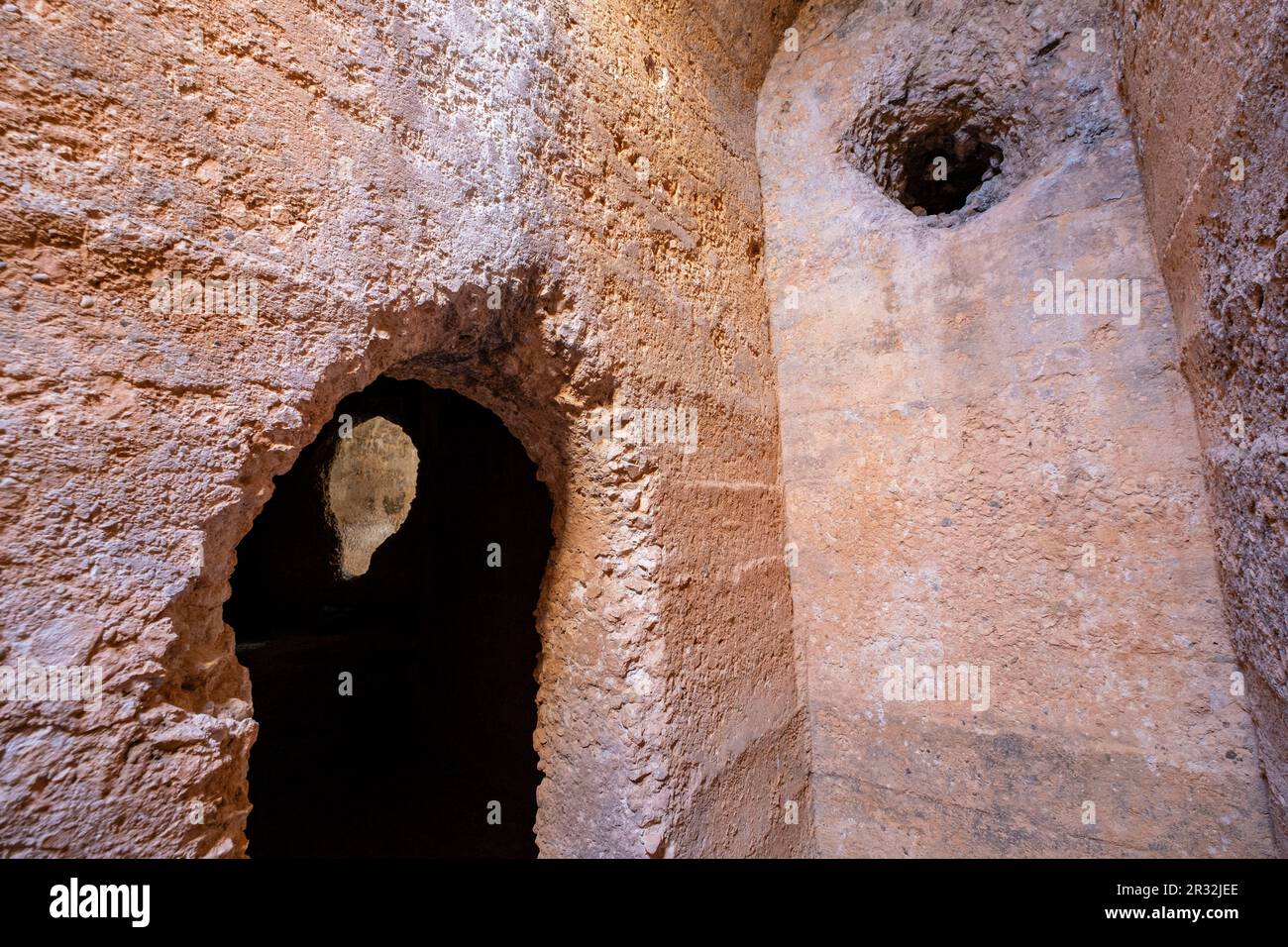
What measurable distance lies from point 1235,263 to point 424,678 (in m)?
5.33

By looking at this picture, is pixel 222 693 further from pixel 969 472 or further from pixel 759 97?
pixel 759 97

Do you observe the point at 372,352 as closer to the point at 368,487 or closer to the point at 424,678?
the point at 424,678

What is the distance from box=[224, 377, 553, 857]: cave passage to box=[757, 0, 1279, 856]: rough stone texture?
7.33 ft

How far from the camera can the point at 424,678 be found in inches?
193

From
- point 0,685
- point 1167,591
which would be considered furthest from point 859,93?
point 0,685

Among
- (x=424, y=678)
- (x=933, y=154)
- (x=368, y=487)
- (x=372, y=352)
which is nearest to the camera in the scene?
(x=372, y=352)

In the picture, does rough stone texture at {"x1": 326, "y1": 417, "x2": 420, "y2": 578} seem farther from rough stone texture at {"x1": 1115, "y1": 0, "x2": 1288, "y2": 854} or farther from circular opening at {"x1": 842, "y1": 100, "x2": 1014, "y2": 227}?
rough stone texture at {"x1": 1115, "y1": 0, "x2": 1288, "y2": 854}

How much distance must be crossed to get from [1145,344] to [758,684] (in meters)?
1.93

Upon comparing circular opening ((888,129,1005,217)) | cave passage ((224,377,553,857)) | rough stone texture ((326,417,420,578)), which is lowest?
cave passage ((224,377,553,857))

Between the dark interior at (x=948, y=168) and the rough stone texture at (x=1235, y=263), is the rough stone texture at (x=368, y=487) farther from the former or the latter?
the rough stone texture at (x=1235, y=263)

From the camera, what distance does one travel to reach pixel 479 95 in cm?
168

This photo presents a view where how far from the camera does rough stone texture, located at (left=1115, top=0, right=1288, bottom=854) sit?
129 cm

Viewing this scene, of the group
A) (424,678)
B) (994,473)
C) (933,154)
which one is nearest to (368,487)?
(424,678)

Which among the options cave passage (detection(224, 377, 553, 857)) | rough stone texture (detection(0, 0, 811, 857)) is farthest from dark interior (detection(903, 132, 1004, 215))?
cave passage (detection(224, 377, 553, 857))
